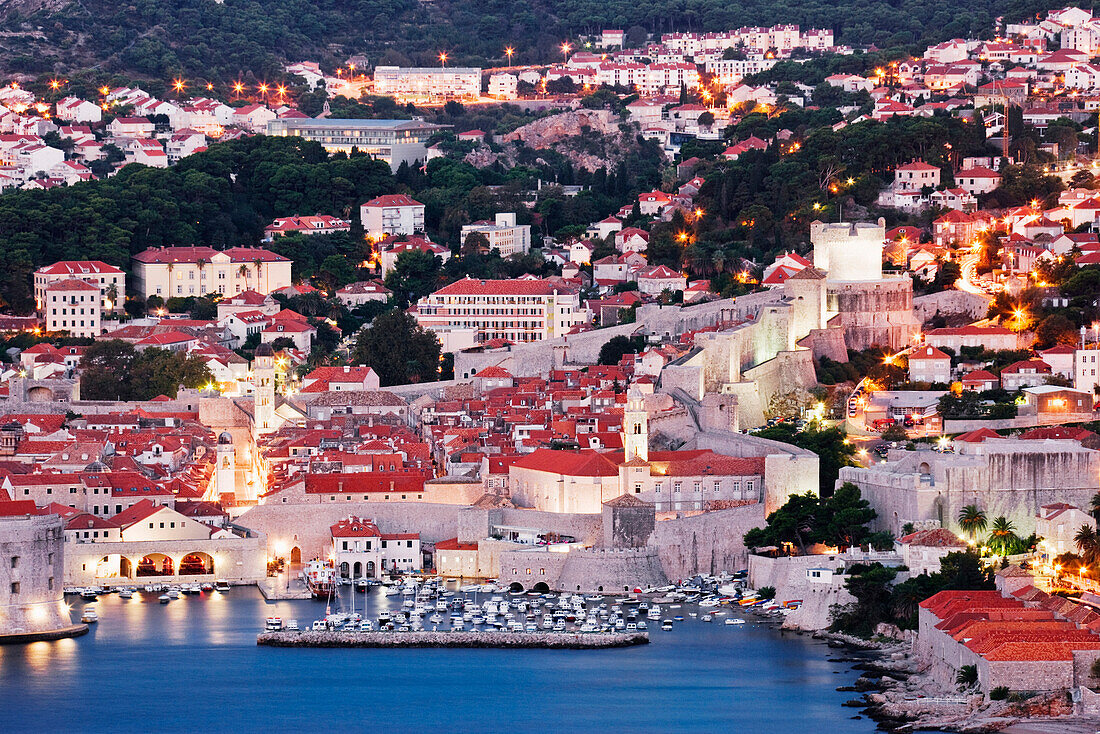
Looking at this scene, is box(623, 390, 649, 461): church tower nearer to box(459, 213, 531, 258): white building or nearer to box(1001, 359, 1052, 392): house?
box(1001, 359, 1052, 392): house

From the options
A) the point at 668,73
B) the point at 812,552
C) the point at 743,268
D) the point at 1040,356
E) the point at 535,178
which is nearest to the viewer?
the point at 812,552

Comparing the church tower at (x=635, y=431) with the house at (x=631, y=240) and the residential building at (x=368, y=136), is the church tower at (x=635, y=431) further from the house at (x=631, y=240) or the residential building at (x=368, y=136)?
the residential building at (x=368, y=136)

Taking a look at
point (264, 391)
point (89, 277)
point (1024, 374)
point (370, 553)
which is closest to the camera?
point (370, 553)

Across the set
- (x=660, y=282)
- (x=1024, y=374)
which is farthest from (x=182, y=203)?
(x=1024, y=374)

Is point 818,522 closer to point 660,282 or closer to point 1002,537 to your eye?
point 1002,537

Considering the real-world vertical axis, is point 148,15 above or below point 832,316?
above

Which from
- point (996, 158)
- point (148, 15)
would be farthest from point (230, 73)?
point (996, 158)

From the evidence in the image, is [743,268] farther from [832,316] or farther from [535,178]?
[535,178]
